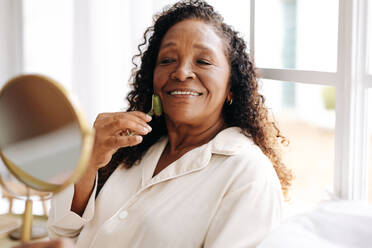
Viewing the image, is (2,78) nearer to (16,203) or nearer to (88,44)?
(16,203)

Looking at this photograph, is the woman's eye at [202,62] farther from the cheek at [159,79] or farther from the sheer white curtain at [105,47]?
the sheer white curtain at [105,47]

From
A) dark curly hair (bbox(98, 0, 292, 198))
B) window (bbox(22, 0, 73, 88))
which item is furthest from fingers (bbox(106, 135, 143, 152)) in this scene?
window (bbox(22, 0, 73, 88))

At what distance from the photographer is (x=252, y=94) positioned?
5.03 ft

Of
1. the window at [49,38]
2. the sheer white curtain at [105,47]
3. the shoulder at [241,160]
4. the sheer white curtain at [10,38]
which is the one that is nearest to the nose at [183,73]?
the shoulder at [241,160]

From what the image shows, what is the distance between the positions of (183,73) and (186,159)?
0.26 m

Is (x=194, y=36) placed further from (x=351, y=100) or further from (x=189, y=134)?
(x=351, y=100)

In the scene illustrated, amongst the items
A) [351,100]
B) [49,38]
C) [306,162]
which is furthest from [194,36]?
[49,38]

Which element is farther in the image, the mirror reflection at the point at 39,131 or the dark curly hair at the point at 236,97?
the dark curly hair at the point at 236,97

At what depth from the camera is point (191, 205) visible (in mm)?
1248

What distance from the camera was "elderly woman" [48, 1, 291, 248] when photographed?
3.95 ft

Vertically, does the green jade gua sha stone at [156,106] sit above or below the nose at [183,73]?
below

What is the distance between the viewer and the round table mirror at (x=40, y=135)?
1.97 ft

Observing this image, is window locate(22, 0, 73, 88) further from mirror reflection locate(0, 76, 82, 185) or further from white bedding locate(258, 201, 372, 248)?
mirror reflection locate(0, 76, 82, 185)

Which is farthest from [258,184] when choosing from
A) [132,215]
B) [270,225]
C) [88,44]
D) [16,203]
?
[16,203]
